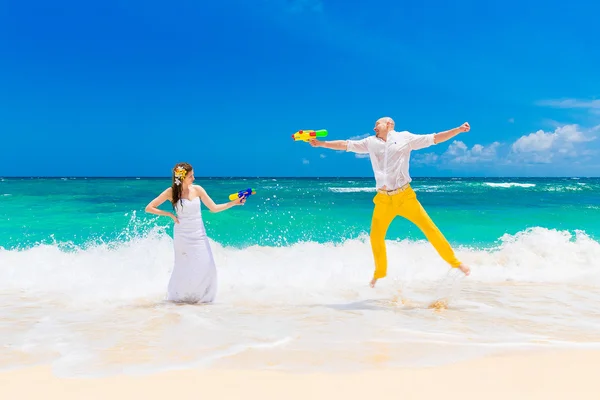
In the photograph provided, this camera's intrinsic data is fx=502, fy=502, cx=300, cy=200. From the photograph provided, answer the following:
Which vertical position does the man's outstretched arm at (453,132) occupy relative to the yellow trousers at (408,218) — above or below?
above

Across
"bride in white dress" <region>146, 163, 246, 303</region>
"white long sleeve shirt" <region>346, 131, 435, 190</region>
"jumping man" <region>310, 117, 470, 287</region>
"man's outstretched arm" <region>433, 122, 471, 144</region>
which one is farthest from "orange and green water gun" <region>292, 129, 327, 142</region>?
"man's outstretched arm" <region>433, 122, 471, 144</region>

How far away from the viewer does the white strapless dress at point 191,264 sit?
257 inches

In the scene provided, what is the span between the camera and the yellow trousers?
20.6 ft

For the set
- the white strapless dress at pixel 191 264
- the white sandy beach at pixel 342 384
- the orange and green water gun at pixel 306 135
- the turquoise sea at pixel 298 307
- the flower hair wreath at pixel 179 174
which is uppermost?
the orange and green water gun at pixel 306 135

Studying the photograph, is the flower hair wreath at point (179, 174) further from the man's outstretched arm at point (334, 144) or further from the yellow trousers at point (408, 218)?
the yellow trousers at point (408, 218)

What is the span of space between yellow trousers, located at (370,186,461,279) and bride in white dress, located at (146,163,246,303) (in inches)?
70.0

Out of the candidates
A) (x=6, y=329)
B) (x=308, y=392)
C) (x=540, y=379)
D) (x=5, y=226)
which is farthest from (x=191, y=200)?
(x=5, y=226)

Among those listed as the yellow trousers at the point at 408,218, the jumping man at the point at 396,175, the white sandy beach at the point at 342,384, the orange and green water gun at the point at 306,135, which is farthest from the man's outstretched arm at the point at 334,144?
the white sandy beach at the point at 342,384

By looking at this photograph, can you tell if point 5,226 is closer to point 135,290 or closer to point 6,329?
point 135,290

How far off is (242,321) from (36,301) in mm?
3251

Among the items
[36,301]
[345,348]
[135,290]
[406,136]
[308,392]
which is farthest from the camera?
[135,290]

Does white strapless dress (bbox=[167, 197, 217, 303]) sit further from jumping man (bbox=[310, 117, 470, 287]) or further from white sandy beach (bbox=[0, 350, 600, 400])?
white sandy beach (bbox=[0, 350, 600, 400])

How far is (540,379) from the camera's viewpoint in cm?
371

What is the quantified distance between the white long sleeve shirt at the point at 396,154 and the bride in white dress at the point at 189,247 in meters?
1.82
